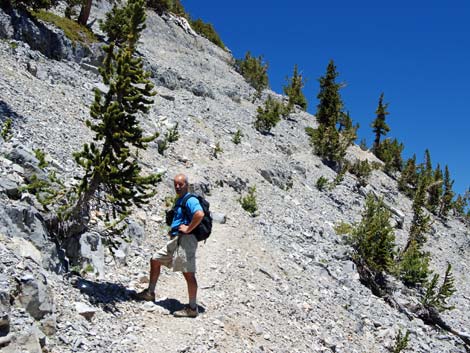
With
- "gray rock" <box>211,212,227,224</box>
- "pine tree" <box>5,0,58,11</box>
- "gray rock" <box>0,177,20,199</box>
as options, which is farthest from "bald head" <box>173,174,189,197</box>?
"pine tree" <box>5,0,58,11</box>

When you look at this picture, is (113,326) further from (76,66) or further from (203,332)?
(76,66)

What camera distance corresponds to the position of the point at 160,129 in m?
23.7

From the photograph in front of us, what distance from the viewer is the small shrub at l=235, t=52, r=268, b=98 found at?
48625 mm

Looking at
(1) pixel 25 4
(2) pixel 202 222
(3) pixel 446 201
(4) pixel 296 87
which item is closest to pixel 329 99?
(4) pixel 296 87

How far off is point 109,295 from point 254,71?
45.8 metres

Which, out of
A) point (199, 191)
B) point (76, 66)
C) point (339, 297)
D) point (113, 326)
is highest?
point (76, 66)

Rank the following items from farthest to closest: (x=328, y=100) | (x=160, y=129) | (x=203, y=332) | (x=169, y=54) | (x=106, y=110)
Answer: (x=328, y=100)
(x=169, y=54)
(x=160, y=129)
(x=106, y=110)
(x=203, y=332)

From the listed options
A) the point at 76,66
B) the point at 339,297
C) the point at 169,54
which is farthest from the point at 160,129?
the point at 169,54

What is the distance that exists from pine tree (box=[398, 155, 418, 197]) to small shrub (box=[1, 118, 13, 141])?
43.4 metres

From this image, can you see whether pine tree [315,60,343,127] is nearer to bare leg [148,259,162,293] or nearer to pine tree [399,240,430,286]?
pine tree [399,240,430,286]

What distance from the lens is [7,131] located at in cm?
1141

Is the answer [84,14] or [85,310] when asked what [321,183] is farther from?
[85,310]

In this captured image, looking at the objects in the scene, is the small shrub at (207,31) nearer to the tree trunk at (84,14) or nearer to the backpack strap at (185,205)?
the tree trunk at (84,14)

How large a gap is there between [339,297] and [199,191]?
710 centimetres
